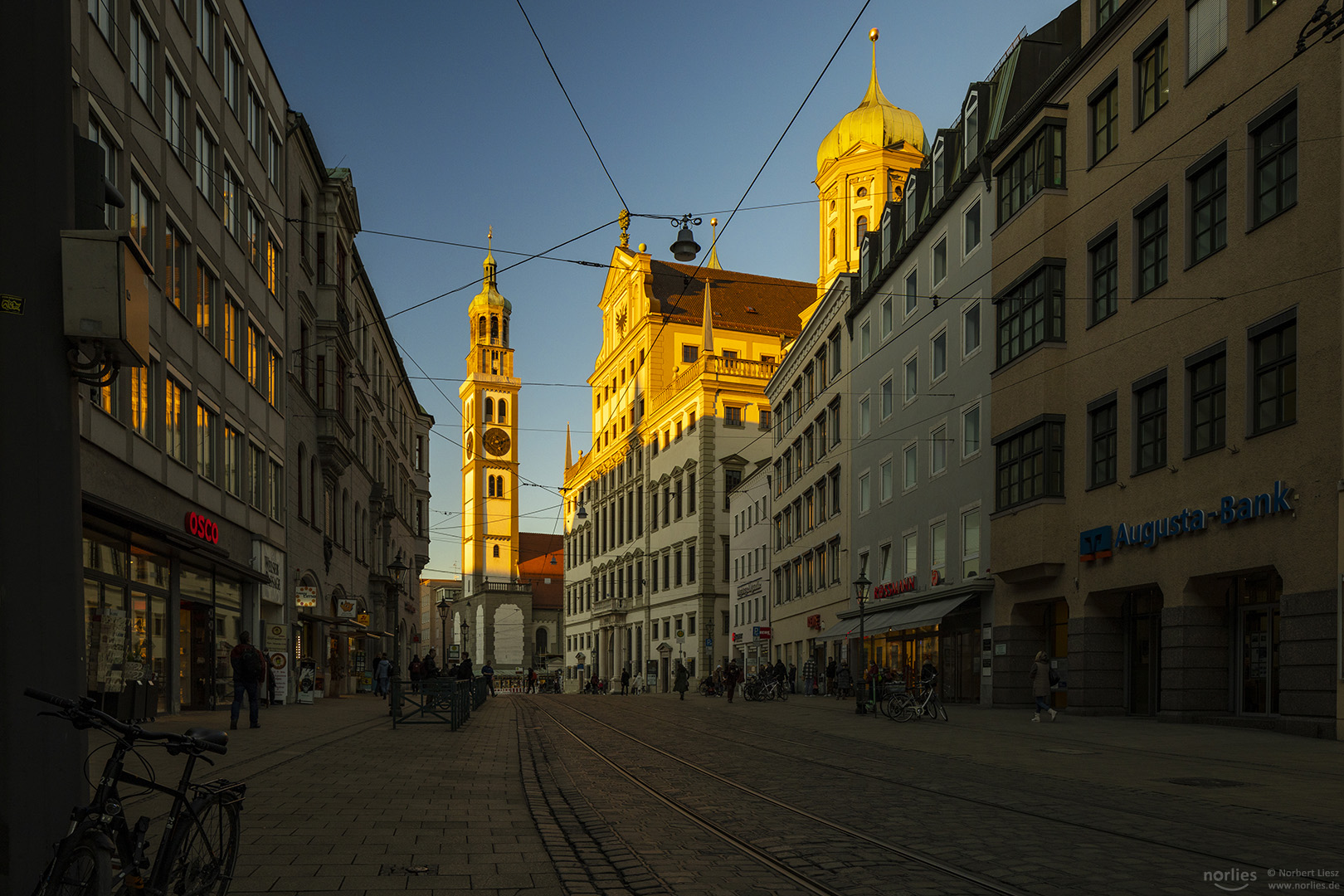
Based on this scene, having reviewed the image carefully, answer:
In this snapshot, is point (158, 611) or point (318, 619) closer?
point (158, 611)

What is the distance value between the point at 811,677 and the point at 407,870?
4625 centimetres

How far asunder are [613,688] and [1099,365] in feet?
239

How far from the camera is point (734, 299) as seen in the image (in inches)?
3538

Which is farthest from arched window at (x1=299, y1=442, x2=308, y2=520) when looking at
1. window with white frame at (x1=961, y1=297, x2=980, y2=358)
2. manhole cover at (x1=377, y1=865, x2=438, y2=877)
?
manhole cover at (x1=377, y1=865, x2=438, y2=877)

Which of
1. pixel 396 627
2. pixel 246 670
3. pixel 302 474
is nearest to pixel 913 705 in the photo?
pixel 246 670

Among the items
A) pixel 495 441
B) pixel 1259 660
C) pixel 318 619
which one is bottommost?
pixel 318 619

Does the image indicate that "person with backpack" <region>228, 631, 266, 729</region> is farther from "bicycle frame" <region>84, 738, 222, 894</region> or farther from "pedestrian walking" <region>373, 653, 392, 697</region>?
"pedestrian walking" <region>373, 653, 392, 697</region>

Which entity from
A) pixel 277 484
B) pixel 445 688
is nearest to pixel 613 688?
pixel 277 484

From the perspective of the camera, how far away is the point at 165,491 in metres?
24.3

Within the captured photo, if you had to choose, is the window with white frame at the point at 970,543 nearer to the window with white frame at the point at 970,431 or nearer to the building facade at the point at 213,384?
the window with white frame at the point at 970,431

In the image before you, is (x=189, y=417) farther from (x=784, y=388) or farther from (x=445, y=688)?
(x=784, y=388)

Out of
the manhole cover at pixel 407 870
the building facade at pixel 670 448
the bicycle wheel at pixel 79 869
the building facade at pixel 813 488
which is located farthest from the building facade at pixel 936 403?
the bicycle wheel at pixel 79 869

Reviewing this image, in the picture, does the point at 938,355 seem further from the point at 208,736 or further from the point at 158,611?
the point at 208,736

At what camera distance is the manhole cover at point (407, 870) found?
25.0 ft
